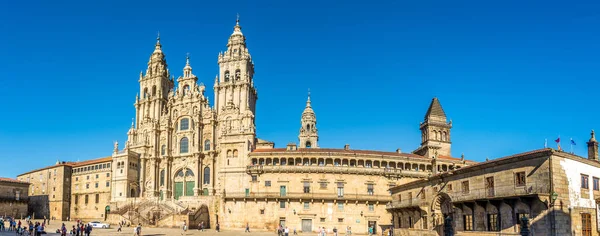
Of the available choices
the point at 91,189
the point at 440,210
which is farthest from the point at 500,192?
the point at 91,189

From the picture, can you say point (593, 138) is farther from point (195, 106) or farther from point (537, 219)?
point (195, 106)

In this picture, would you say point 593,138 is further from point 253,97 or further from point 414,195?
point 253,97

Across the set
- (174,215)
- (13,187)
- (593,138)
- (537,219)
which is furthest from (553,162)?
(13,187)

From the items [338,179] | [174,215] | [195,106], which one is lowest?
[174,215]

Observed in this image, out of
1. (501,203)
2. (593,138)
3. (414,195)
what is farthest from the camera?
(414,195)

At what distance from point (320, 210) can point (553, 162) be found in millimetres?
39766

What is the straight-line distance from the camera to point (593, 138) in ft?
157

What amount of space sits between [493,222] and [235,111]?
2163 inches

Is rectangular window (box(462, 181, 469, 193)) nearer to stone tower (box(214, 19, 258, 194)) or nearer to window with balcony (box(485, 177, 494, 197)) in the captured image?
window with balcony (box(485, 177, 494, 197))

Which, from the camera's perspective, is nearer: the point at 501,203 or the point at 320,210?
the point at 501,203

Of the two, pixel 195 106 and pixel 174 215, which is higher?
pixel 195 106

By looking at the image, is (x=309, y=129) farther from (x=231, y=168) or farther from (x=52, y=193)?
(x=52, y=193)

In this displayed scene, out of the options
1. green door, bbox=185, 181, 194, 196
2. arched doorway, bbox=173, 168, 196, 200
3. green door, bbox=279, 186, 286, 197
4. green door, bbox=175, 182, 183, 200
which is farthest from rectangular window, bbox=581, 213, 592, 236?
green door, bbox=175, 182, 183, 200

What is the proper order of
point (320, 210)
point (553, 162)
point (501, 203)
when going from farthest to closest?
point (320, 210)
point (501, 203)
point (553, 162)
